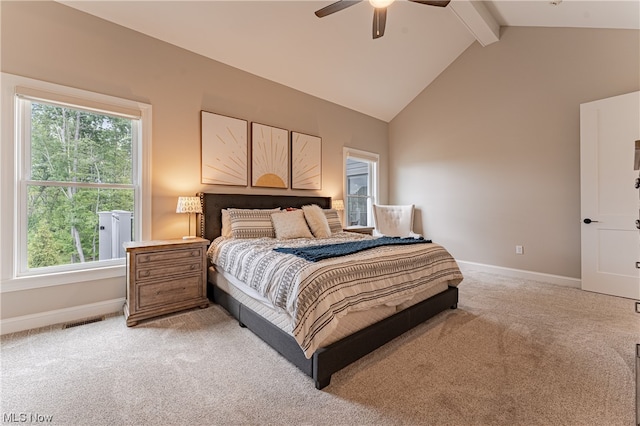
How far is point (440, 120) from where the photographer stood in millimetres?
5035

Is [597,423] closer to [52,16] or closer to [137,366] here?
[137,366]

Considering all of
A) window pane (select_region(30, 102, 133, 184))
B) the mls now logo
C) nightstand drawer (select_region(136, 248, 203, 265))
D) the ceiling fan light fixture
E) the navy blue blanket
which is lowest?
the mls now logo

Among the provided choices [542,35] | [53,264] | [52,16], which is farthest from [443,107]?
[53,264]

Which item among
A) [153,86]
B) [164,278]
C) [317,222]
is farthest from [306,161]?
[164,278]

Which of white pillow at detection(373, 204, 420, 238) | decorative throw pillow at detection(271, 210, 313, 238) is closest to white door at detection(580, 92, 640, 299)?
white pillow at detection(373, 204, 420, 238)

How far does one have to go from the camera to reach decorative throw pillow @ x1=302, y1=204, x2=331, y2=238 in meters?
3.56

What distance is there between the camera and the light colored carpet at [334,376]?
58.4 inches

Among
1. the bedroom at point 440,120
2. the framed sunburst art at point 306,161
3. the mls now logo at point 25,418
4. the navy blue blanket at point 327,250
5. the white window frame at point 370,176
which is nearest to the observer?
A: the mls now logo at point 25,418

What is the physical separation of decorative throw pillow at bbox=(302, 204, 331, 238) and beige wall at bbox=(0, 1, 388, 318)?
0.80 m

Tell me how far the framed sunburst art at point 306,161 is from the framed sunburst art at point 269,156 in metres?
0.13

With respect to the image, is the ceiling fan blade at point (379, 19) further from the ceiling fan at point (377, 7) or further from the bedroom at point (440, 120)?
the bedroom at point (440, 120)

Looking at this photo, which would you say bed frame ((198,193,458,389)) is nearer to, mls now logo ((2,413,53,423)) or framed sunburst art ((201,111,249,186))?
framed sunburst art ((201,111,249,186))

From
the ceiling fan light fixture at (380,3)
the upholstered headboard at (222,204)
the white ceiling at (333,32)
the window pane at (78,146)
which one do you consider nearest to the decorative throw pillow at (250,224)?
the upholstered headboard at (222,204)

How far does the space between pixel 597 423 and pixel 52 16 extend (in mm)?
4933
